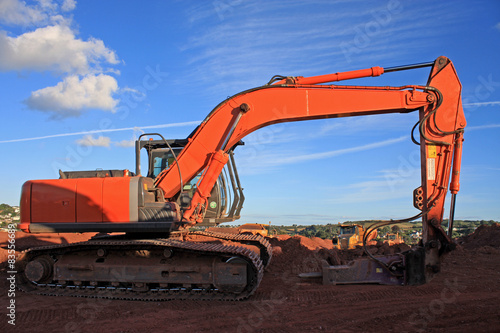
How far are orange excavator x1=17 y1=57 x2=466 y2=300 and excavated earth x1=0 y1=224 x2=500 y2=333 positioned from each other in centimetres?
41

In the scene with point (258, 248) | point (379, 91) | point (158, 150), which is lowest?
point (258, 248)

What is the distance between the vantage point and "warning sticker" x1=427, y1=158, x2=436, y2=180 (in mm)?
7168

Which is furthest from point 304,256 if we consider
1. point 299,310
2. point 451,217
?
point 299,310

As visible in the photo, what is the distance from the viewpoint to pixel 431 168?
23.6ft

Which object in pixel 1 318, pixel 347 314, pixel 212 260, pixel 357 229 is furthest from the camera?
pixel 357 229

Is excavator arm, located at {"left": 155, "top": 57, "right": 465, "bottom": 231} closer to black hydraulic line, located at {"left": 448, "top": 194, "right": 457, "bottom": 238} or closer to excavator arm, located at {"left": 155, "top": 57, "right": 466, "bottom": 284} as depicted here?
excavator arm, located at {"left": 155, "top": 57, "right": 466, "bottom": 284}

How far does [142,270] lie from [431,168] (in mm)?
5469

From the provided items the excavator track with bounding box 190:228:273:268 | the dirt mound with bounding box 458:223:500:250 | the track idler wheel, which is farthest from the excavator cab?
the dirt mound with bounding box 458:223:500:250

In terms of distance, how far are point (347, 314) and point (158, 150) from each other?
559 cm

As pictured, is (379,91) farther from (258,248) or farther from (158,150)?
(158,150)

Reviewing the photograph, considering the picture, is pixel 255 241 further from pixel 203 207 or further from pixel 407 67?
pixel 407 67

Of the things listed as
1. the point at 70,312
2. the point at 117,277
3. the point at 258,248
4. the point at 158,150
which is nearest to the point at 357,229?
the point at 258,248

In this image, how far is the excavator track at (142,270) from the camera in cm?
702

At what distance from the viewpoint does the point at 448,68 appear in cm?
734
